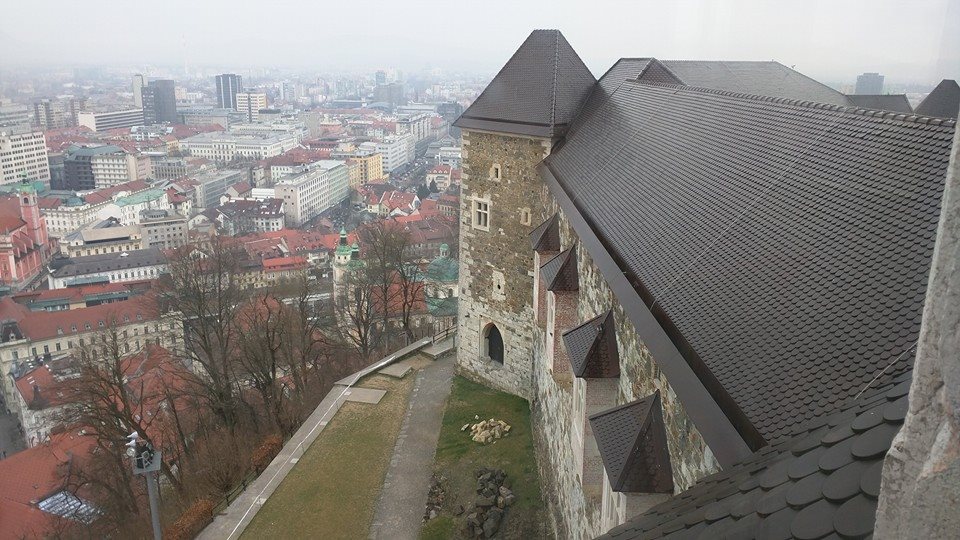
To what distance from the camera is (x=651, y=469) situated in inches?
228

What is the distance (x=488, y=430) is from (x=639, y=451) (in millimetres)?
9032

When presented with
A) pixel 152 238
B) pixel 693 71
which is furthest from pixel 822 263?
pixel 152 238

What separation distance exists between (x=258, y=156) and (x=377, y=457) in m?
116

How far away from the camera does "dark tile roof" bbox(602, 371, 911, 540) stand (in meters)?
2.23

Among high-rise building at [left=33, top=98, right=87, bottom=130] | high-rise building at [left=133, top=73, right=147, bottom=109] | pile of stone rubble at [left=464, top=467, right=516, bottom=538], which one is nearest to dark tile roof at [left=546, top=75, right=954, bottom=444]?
pile of stone rubble at [left=464, top=467, right=516, bottom=538]

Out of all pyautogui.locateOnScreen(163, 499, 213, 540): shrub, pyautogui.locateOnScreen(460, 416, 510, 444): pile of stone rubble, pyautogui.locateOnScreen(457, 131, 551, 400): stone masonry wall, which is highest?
pyautogui.locateOnScreen(457, 131, 551, 400): stone masonry wall

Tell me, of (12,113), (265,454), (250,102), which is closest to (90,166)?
(12,113)

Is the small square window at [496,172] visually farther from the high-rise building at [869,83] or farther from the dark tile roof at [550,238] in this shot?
the high-rise building at [869,83]

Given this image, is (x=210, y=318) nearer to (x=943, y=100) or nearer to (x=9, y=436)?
(x=943, y=100)

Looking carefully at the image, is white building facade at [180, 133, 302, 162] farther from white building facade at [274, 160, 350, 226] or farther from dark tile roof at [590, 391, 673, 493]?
dark tile roof at [590, 391, 673, 493]

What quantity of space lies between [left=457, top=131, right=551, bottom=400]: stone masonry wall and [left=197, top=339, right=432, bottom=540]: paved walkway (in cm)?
365

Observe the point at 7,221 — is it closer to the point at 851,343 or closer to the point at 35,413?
the point at 35,413

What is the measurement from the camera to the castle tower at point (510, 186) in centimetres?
1403

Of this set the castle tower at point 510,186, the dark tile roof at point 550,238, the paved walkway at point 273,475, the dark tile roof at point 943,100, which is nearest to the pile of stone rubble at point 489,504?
the castle tower at point 510,186
